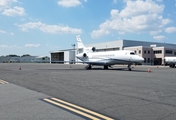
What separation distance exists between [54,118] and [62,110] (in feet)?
2.73

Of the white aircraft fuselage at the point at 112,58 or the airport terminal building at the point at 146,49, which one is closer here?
the white aircraft fuselage at the point at 112,58

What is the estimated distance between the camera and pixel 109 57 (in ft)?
107

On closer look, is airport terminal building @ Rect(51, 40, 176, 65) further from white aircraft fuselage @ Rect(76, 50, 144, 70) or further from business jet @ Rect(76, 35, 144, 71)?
white aircraft fuselage @ Rect(76, 50, 144, 70)

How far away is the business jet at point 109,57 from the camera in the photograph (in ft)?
95.5

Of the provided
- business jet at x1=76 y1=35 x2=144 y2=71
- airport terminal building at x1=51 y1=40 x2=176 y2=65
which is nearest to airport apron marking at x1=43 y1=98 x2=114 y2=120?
business jet at x1=76 y1=35 x2=144 y2=71

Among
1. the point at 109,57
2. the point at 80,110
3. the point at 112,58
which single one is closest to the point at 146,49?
the point at 109,57

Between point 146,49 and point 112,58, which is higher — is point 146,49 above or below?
above

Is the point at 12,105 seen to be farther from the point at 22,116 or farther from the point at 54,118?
the point at 54,118

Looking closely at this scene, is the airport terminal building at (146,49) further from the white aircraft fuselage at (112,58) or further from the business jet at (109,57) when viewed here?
the white aircraft fuselage at (112,58)

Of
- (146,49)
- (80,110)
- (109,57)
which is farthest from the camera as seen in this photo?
(146,49)

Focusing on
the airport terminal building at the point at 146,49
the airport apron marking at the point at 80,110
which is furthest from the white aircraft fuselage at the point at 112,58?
the airport apron marking at the point at 80,110

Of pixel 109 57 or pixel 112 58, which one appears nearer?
pixel 112 58

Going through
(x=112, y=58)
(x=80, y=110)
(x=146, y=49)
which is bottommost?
(x=80, y=110)

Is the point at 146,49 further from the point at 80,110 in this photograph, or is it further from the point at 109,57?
the point at 80,110
